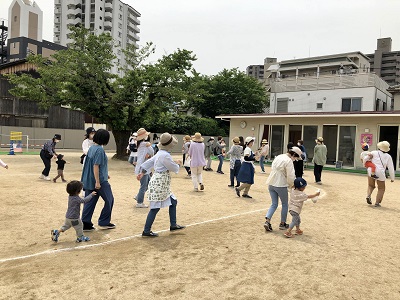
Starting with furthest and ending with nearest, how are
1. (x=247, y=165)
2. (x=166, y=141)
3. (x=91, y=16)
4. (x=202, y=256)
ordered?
(x=91, y=16) → (x=247, y=165) → (x=166, y=141) → (x=202, y=256)

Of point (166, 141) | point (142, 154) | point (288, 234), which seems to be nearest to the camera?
point (166, 141)

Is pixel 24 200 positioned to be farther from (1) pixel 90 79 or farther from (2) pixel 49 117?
(2) pixel 49 117

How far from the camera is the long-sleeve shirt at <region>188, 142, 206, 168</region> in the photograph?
963 centimetres

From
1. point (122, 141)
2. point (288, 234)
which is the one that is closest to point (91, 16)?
point (122, 141)

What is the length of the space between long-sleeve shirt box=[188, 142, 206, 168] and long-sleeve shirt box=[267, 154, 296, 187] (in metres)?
4.12

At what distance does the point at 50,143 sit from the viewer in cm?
1083

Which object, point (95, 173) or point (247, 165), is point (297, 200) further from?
point (95, 173)

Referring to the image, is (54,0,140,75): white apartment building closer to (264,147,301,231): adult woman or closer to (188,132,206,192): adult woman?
(188,132,206,192): adult woman

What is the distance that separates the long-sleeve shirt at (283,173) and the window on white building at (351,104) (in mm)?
24800

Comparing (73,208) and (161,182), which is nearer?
(73,208)

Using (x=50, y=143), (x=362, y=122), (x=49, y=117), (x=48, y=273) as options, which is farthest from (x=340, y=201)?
(x=49, y=117)

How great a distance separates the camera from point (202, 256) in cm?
436

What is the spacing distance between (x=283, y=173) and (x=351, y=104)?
25.0 metres

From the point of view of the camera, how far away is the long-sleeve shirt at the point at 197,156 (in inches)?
379
